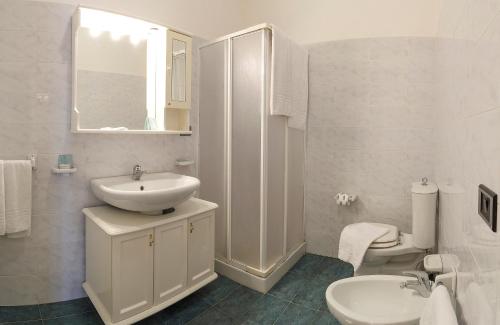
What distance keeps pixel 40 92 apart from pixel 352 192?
8.04ft

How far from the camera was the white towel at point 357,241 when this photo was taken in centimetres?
188

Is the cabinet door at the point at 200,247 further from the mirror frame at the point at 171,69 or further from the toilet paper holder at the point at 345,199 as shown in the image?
the toilet paper holder at the point at 345,199

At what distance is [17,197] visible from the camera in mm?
1637

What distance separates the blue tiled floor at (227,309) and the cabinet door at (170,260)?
0.19 m

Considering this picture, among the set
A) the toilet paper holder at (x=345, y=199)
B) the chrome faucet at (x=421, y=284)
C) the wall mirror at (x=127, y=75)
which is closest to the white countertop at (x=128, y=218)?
the wall mirror at (x=127, y=75)

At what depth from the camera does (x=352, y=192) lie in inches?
99.1

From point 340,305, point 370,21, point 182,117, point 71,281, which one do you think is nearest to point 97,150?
point 182,117

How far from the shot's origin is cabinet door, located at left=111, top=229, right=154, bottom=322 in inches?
60.5

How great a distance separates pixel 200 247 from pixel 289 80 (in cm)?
145

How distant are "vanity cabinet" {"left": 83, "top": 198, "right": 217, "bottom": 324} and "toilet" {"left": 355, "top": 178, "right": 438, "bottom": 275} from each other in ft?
3.74

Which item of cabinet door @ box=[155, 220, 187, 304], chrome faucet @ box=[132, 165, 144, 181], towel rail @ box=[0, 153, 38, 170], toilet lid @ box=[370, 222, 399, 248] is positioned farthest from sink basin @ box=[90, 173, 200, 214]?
toilet lid @ box=[370, 222, 399, 248]

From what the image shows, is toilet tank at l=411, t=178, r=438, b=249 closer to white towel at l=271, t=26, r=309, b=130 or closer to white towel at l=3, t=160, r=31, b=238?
white towel at l=271, t=26, r=309, b=130

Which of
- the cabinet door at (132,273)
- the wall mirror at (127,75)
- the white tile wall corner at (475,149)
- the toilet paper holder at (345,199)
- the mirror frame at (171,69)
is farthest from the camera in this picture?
the toilet paper holder at (345,199)

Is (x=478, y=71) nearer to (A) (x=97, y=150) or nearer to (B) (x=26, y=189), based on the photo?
(A) (x=97, y=150)
